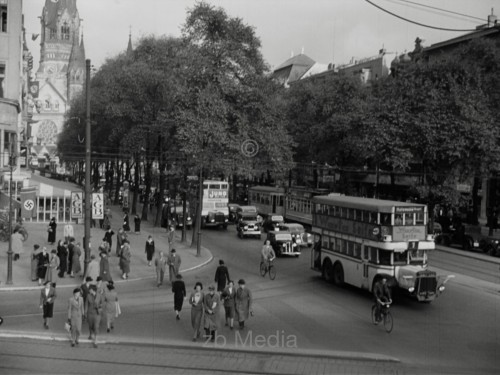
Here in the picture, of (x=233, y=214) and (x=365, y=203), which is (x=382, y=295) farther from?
(x=233, y=214)

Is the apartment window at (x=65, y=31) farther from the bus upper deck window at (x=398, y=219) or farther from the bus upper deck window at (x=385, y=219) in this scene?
the bus upper deck window at (x=398, y=219)

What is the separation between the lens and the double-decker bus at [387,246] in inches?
903

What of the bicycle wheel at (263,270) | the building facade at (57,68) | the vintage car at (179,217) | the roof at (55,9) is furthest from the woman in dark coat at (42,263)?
the building facade at (57,68)

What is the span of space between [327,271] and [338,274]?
107 cm

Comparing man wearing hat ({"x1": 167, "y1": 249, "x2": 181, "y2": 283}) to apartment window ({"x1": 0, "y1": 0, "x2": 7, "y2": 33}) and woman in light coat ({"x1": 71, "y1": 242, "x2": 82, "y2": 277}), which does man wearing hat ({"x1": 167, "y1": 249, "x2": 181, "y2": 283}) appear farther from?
apartment window ({"x1": 0, "y1": 0, "x2": 7, "y2": 33})

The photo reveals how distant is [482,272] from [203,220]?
2440 centimetres

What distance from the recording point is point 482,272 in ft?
107

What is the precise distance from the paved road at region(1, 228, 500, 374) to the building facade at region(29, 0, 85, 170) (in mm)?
131453

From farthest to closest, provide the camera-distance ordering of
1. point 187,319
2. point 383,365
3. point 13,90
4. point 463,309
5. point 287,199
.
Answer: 1. point 287,199
2. point 13,90
3. point 463,309
4. point 187,319
5. point 383,365

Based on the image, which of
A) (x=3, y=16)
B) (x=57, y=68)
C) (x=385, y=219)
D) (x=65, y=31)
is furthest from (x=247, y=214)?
(x=57, y=68)

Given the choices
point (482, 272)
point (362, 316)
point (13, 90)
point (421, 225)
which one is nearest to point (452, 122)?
point (482, 272)

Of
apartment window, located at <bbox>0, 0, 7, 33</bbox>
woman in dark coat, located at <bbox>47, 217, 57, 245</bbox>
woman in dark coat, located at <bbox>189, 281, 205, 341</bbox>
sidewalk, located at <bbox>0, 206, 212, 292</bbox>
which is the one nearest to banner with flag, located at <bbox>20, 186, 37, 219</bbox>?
sidewalk, located at <bbox>0, 206, 212, 292</bbox>

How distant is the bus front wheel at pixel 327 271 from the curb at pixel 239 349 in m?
11.4

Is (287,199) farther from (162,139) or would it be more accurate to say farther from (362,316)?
(362,316)
